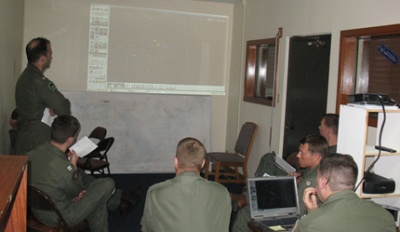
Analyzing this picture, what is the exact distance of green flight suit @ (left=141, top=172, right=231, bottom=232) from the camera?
6.75ft

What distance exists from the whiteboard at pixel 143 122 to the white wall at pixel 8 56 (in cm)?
100

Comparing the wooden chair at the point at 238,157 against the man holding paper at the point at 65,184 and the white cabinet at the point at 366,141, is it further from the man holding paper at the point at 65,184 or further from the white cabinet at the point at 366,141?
the white cabinet at the point at 366,141

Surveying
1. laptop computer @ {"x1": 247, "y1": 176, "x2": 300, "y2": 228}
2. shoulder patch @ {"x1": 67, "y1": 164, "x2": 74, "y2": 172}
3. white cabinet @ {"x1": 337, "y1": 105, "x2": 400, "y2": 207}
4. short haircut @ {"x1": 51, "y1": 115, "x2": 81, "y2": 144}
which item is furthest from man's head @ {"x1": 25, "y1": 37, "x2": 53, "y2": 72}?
white cabinet @ {"x1": 337, "y1": 105, "x2": 400, "y2": 207}

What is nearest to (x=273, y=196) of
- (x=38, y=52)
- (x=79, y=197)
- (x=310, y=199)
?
(x=310, y=199)

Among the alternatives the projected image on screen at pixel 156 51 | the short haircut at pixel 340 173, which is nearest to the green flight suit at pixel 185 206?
the short haircut at pixel 340 173

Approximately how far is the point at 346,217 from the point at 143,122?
4699 mm

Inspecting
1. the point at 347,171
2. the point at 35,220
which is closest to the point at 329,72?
the point at 347,171

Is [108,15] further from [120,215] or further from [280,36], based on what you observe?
[120,215]

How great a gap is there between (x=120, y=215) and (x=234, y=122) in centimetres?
261

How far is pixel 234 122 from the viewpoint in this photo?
6.48 m

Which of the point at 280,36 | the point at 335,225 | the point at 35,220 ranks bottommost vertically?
the point at 35,220

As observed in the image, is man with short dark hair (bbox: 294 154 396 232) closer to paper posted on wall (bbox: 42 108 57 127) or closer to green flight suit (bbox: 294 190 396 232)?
green flight suit (bbox: 294 190 396 232)

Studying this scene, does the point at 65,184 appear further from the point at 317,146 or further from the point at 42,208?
the point at 317,146

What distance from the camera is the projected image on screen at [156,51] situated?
608 cm
